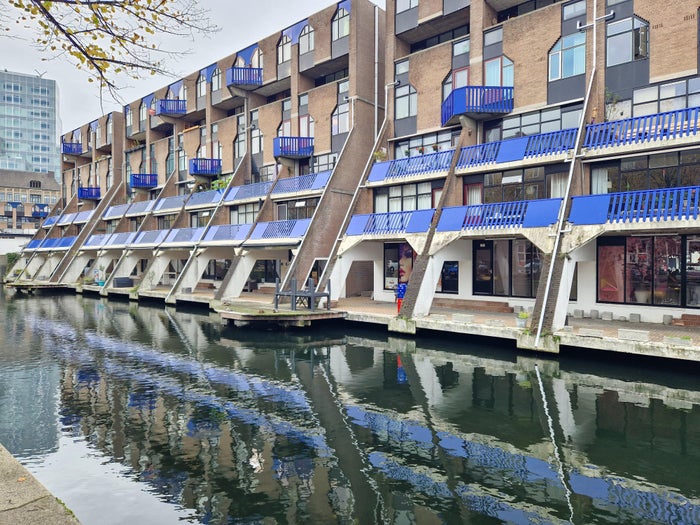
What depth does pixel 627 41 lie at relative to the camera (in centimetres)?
2105

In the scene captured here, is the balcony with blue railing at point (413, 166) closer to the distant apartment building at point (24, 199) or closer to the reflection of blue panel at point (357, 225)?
the reflection of blue panel at point (357, 225)

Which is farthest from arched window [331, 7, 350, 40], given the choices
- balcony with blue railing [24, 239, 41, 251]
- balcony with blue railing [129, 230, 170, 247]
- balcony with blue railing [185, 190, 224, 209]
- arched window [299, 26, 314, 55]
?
balcony with blue railing [24, 239, 41, 251]

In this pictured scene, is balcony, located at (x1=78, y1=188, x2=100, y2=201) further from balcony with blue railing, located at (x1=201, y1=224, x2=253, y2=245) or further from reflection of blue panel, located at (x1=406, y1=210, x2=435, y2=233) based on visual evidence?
reflection of blue panel, located at (x1=406, y1=210, x2=435, y2=233)

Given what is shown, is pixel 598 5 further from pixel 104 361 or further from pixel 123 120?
pixel 123 120

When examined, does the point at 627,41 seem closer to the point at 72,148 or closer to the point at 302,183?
the point at 302,183

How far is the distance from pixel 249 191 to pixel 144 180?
65.9ft

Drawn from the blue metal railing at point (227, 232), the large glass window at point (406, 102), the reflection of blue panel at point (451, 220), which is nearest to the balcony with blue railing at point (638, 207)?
the reflection of blue panel at point (451, 220)

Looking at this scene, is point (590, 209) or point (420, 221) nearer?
point (590, 209)

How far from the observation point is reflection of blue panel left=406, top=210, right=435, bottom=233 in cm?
2406

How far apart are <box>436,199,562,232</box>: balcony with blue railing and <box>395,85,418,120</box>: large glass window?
8.78 m

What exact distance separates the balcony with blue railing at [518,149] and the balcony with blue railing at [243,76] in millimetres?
20160

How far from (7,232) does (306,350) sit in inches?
3528

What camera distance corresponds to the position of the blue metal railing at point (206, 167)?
4128 cm

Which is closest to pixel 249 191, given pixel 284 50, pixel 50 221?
pixel 284 50
